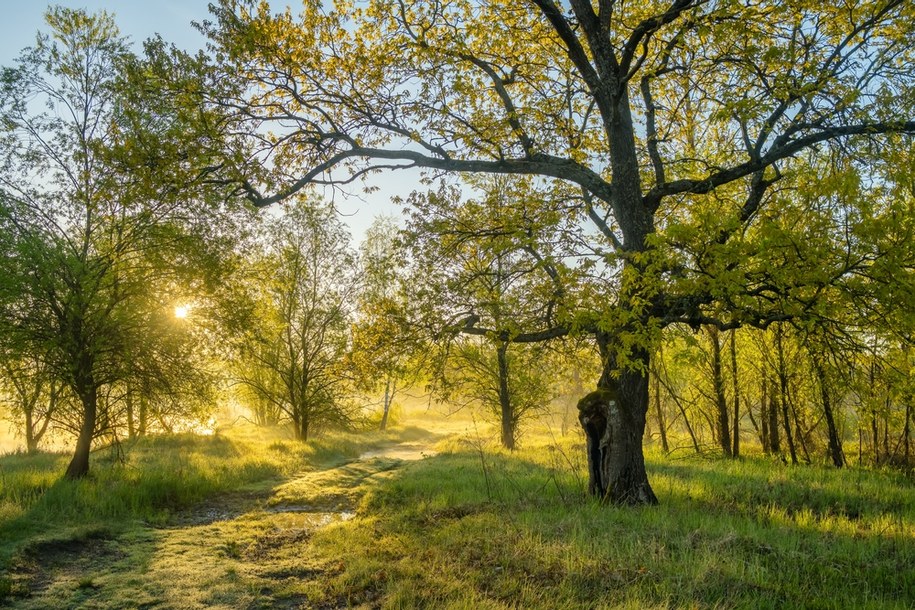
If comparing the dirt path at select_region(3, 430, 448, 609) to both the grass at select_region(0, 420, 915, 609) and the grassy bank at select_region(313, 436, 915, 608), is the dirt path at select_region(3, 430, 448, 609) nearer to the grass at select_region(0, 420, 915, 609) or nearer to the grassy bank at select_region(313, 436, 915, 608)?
the grass at select_region(0, 420, 915, 609)

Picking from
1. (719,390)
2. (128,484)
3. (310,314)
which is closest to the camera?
(128,484)

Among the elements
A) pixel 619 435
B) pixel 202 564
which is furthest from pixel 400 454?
pixel 202 564

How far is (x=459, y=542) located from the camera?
718cm

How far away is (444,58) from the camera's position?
984cm

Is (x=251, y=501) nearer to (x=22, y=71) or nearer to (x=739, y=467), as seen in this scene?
(x=22, y=71)

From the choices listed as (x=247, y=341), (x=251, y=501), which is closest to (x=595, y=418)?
(x=251, y=501)

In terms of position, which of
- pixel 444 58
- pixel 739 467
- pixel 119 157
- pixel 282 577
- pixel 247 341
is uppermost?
pixel 444 58

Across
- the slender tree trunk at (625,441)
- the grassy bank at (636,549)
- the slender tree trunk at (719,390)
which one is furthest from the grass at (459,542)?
the slender tree trunk at (719,390)

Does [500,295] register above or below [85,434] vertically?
above

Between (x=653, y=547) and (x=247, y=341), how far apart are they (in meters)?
12.3

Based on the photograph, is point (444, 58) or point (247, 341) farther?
point (247, 341)

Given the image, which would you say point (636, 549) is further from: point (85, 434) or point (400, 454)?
point (400, 454)

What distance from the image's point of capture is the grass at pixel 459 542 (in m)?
5.13

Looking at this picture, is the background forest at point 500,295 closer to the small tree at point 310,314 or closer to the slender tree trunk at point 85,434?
the slender tree trunk at point 85,434
